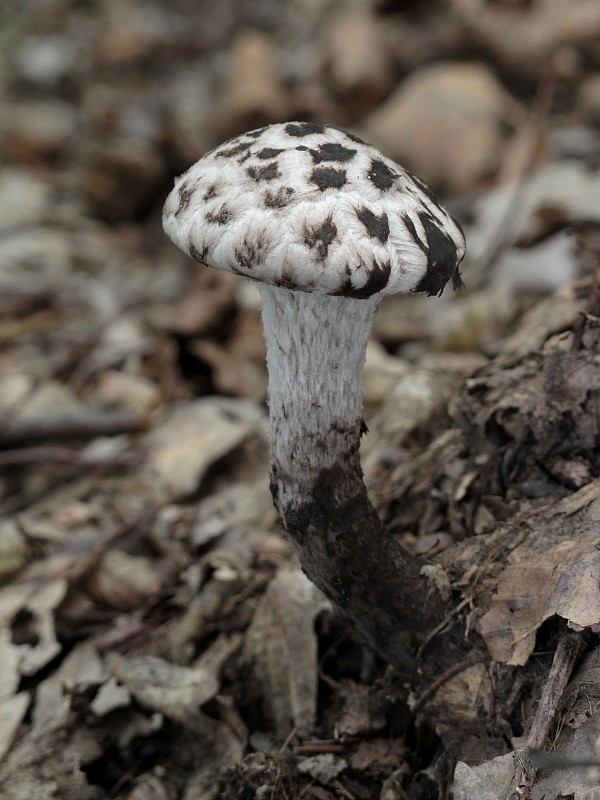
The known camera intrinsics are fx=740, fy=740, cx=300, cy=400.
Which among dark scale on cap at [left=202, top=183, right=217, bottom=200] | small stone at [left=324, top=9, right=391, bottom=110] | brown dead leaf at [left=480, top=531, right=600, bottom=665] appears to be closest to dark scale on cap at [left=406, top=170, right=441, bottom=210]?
dark scale on cap at [left=202, top=183, right=217, bottom=200]

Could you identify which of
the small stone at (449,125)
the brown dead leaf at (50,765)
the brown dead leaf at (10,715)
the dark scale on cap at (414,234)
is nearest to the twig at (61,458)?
the brown dead leaf at (10,715)

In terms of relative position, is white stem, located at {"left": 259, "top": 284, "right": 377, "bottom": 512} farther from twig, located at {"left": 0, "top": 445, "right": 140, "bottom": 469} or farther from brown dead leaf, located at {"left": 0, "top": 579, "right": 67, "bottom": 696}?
twig, located at {"left": 0, "top": 445, "right": 140, "bottom": 469}

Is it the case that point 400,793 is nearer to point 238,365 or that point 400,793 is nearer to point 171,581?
point 171,581

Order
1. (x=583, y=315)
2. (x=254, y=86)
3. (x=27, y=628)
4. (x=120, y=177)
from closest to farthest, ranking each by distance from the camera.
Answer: (x=583, y=315) < (x=27, y=628) < (x=120, y=177) < (x=254, y=86)

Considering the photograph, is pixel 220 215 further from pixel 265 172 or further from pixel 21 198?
pixel 21 198

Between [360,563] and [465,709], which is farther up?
[360,563]

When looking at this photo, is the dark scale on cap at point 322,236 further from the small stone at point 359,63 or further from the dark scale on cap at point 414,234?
the small stone at point 359,63

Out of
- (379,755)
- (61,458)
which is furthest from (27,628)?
(379,755)

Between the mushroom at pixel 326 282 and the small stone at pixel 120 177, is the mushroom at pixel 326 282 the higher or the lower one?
the higher one
